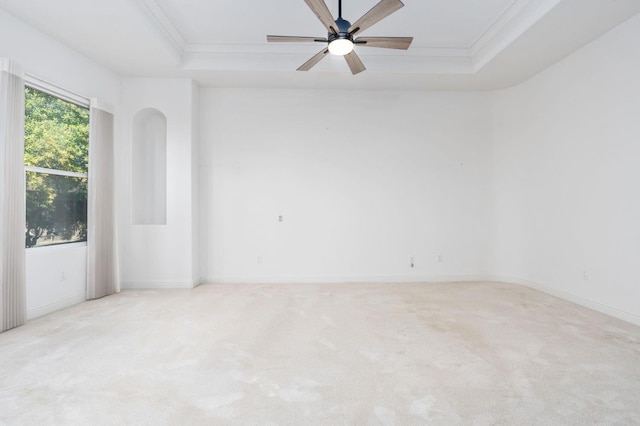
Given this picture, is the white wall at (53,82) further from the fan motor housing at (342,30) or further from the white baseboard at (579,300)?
the white baseboard at (579,300)

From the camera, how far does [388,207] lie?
496cm

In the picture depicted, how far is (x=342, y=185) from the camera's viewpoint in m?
4.95

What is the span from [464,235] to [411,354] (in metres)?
3.11

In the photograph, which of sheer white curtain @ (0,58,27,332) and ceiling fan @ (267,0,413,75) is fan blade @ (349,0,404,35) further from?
sheer white curtain @ (0,58,27,332)

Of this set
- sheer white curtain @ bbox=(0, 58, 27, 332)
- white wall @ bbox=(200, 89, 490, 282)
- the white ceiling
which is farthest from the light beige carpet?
the white ceiling

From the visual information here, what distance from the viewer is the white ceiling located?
3.08 meters

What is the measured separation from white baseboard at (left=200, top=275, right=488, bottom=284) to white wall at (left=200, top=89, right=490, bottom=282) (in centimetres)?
2

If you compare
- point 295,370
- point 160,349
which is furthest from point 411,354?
point 160,349

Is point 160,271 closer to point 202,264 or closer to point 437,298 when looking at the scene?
point 202,264

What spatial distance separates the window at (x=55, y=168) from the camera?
336cm

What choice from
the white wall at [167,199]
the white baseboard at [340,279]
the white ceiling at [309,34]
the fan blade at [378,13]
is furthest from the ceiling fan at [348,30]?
the white baseboard at [340,279]

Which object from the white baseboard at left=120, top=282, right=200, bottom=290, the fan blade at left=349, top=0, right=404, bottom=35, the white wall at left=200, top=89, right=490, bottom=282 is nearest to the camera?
the fan blade at left=349, top=0, right=404, bottom=35

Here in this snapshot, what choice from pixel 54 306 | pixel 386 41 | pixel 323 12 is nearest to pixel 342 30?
pixel 323 12

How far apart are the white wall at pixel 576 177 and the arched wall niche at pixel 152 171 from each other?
527 cm
